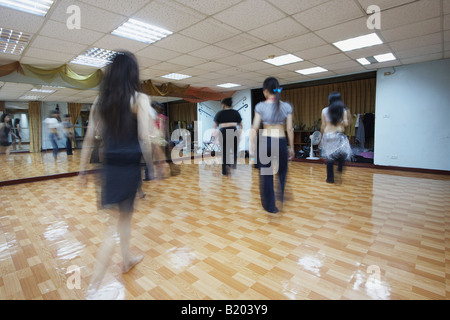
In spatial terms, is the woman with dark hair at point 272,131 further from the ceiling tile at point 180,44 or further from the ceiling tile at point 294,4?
the ceiling tile at point 180,44

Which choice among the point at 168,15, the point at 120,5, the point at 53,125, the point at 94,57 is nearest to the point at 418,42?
the point at 168,15

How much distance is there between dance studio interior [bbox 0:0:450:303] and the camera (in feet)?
5.07

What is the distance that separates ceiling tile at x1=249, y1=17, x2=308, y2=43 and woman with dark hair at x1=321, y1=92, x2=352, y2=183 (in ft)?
3.70

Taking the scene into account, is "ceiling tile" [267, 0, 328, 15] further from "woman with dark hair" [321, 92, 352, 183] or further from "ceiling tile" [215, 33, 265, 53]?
"woman with dark hair" [321, 92, 352, 183]

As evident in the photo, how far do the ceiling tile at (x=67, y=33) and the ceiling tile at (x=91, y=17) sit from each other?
0.14m

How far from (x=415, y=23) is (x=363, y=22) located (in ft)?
2.52

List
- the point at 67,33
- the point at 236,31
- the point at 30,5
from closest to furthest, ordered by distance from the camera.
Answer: the point at 30,5
the point at 67,33
the point at 236,31

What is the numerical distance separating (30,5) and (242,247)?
3434 millimetres

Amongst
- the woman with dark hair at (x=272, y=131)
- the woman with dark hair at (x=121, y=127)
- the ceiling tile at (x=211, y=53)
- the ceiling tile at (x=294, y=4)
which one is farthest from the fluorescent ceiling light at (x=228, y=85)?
the woman with dark hair at (x=121, y=127)

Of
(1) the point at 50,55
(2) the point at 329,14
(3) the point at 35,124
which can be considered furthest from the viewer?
(3) the point at 35,124

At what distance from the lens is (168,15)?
2904 millimetres

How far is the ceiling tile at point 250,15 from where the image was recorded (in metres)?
2.72

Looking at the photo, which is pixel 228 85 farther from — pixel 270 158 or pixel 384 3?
pixel 270 158

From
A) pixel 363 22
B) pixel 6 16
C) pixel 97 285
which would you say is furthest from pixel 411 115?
pixel 6 16
